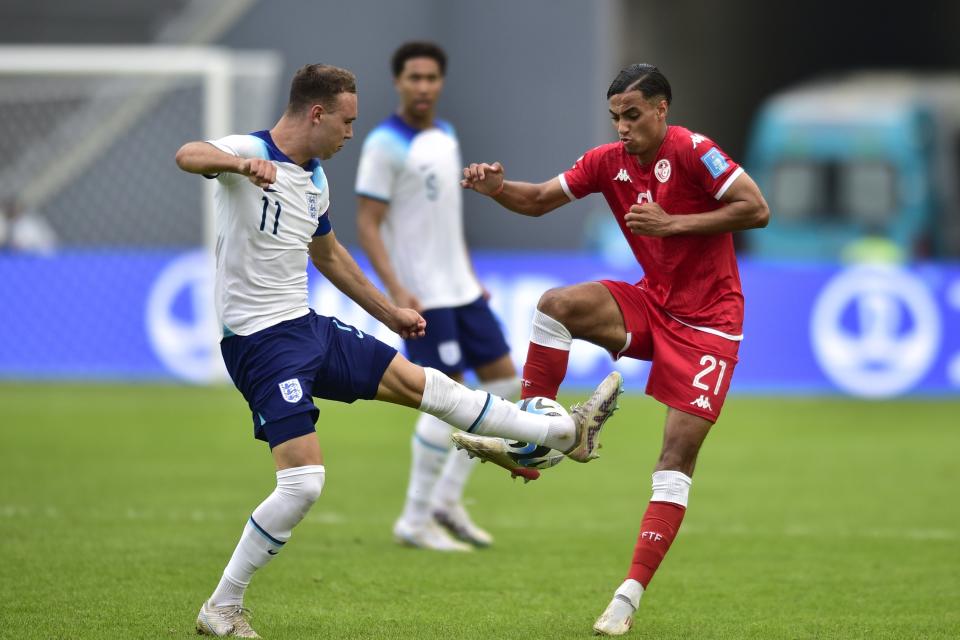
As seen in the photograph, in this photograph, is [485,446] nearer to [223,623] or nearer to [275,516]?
[275,516]

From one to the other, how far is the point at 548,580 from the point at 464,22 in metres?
19.1

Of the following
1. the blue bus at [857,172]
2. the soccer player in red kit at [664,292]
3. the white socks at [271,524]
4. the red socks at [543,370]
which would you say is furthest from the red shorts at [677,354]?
the blue bus at [857,172]

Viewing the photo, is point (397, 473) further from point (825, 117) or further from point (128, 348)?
point (825, 117)

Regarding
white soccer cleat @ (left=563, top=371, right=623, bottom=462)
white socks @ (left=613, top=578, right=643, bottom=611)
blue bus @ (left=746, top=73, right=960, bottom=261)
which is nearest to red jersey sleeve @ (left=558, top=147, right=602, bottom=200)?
white soccer cleat @ (left=563, top=371, right=623, bottom=462)

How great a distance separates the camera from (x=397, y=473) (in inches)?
452

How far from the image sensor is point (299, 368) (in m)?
6.15

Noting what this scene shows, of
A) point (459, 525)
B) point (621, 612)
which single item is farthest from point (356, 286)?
point (459, 525)

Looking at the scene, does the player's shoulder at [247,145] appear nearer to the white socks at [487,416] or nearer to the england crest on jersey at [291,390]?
the england crest on jersey at [291,390]

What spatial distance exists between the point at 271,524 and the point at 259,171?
4.81ft

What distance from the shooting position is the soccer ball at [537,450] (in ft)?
21.3

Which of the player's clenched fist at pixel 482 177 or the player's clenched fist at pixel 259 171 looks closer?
the player's clenched fist at pixel 259 171

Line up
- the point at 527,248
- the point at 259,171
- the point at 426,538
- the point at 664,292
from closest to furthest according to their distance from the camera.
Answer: the point at 259,171, the point at 664,292, the point at 426,538, the point at 527,248

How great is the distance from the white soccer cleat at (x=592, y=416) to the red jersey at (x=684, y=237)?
0.46 meters

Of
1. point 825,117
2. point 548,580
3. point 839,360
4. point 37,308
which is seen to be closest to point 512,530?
point 548,580
